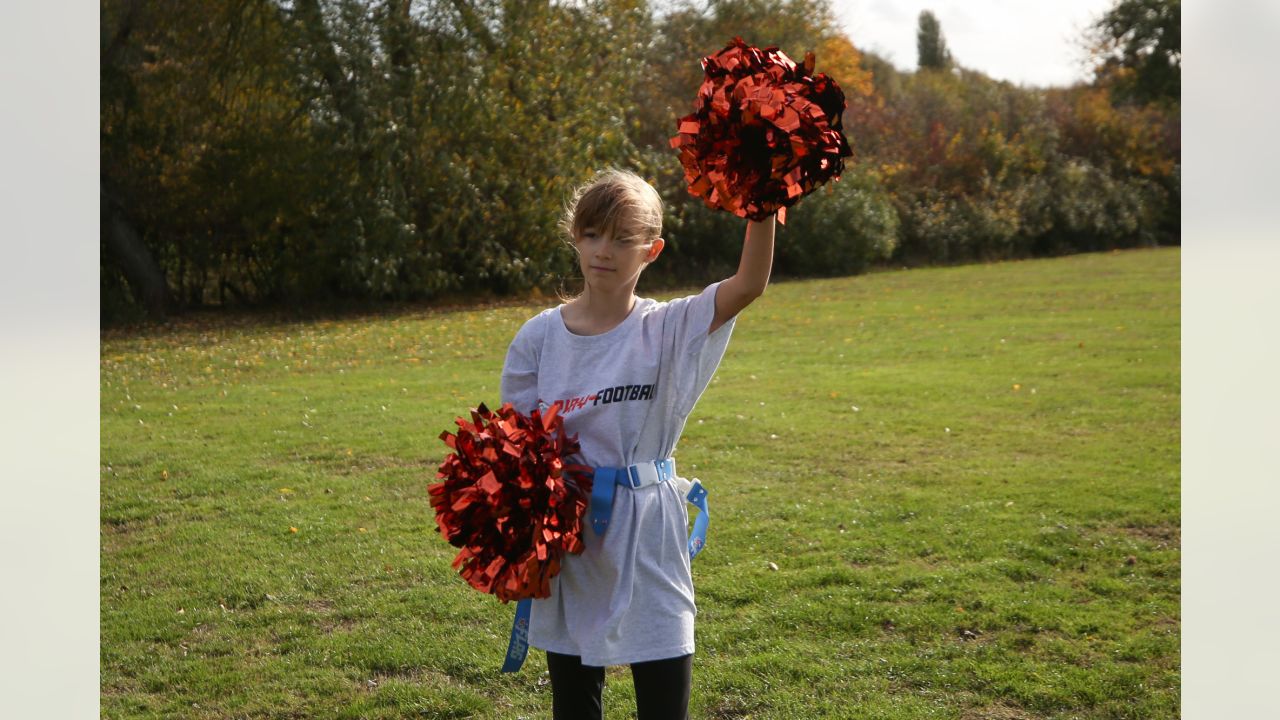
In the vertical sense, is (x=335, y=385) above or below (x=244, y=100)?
below

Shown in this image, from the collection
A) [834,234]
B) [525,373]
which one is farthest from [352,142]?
[525,373]

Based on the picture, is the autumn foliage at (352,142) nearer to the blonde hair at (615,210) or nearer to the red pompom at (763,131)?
the blonde hair at (615,210)

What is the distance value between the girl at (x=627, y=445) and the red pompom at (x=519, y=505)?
6 centimetres

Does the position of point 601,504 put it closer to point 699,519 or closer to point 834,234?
point 699,519

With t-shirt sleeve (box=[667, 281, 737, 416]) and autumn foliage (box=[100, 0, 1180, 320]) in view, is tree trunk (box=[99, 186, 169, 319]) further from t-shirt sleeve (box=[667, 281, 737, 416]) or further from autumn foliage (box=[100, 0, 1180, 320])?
t-shirt sleeve (box=[667, 281, 737, 416])

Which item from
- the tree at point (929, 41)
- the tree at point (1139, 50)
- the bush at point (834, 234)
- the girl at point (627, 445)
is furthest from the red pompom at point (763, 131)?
the tree at point (929, 41)

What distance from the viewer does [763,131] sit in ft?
8.16

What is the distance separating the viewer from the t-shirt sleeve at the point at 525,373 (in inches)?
113

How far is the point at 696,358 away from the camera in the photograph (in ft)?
8.82

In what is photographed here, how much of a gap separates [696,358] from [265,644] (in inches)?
110

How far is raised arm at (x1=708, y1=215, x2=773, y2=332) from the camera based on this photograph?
253 cm

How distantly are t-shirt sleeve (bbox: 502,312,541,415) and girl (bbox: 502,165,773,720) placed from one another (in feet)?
0.20

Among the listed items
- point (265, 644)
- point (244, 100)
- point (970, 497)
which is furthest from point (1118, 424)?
point (244, 100)
